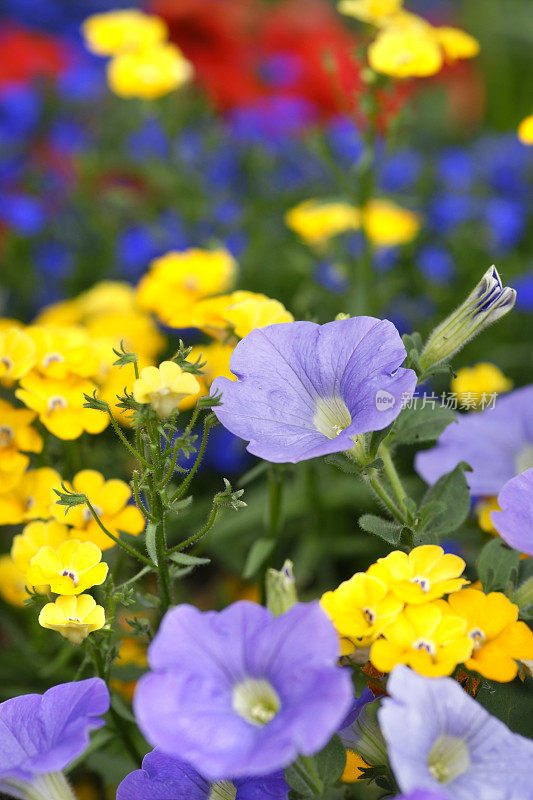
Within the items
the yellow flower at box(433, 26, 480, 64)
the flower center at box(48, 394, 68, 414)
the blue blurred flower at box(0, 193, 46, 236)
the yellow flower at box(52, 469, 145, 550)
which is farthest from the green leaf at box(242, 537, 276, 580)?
the blue blurred flower at box(0, 193, 46, 236)

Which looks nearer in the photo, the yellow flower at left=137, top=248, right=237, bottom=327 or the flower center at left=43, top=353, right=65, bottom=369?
the flower center at left=43, top=353, right=65, bottom=369

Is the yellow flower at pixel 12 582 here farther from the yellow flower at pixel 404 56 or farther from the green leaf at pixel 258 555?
the yellow flower at pixel 404 56

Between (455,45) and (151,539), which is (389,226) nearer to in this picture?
(455,45)

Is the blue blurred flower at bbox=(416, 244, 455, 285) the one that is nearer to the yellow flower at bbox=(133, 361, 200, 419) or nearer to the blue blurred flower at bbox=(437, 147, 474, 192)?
the blue blurred flower at bbox=(437, 147, 474, 192)

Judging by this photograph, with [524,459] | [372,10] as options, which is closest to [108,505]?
[524,459]

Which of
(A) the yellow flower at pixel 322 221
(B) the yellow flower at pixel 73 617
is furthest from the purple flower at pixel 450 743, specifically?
(A) the yellow flower at pixel 322 221

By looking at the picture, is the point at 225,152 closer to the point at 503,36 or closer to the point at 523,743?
the point at 503,36

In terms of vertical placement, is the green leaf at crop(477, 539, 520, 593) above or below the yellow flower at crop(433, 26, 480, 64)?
below

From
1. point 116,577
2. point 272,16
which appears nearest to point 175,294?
point 116,577
